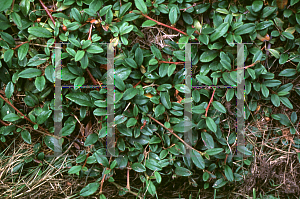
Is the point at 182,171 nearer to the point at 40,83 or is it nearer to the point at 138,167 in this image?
the point at 138,167

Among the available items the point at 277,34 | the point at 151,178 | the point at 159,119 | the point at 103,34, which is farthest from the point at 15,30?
the point at 277,34

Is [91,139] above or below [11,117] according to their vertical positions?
below

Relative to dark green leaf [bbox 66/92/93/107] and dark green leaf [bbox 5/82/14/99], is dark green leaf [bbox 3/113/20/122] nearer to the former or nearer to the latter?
dark green leaf [bbox 5/82/14/99]

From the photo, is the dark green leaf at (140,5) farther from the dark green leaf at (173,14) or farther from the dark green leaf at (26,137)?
the dark green leaf at (26,137)

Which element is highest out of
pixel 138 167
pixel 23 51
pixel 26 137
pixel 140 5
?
pixel 140 5

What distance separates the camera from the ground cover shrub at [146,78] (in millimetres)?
1450

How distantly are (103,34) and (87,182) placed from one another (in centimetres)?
93

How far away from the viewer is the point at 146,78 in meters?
1.50

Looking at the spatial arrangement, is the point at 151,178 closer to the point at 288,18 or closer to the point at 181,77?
the point at 181,77

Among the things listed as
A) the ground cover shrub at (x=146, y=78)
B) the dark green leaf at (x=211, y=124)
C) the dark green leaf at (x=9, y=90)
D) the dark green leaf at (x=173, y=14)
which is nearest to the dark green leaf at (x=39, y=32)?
the ground cover shrub at (x=146, y=78)

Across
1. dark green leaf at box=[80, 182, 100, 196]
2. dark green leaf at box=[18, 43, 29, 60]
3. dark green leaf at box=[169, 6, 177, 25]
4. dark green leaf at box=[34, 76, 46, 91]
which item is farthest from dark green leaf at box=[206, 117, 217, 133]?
dark green leaf at box=[18, 43, 29, 60]

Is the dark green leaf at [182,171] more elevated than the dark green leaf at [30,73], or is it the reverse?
the dark green leaf at [30,73]

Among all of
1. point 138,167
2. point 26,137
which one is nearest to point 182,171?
point 138,167

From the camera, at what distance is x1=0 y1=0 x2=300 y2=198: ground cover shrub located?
1450 mm
